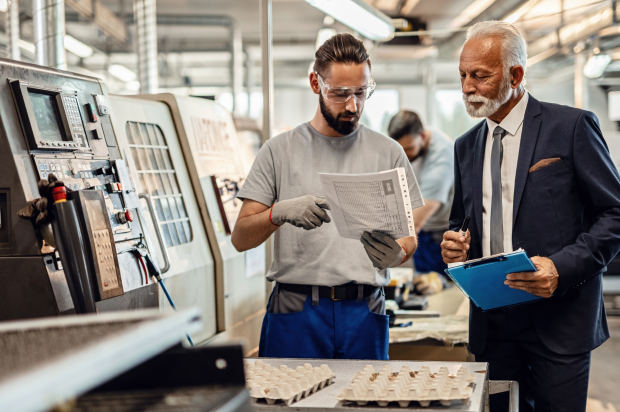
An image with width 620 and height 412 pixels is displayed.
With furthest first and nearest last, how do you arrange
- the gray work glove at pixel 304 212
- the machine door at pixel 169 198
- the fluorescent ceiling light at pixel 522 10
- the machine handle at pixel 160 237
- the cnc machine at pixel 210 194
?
the fluorescent ceiling light at pixel 522 10
the cnc machine at pixel 210 194
the machine door at pixel 169 198
the machine handle at pixel 160 237
the gray work glove at pixel 304 212

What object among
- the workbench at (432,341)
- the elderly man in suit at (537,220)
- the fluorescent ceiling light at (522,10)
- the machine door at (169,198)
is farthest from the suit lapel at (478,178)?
the fluorescent ceiling light at (522,10)

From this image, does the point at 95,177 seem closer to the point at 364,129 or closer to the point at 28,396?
the point at 364,129

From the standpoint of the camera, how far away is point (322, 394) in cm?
129

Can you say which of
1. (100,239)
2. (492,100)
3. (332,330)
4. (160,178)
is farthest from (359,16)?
(100,239)

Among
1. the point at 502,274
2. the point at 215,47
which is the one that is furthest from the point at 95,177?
the point at 215,47

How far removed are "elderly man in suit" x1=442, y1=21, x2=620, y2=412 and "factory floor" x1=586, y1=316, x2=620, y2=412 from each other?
2246mm

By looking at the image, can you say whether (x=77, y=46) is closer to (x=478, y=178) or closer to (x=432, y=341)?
(x=432, y=341)

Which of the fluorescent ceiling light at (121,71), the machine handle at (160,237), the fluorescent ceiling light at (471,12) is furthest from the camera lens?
the fluorescent ceiling light at (121,71)

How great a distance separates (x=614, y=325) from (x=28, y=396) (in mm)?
5997

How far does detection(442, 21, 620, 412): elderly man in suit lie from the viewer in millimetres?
1590

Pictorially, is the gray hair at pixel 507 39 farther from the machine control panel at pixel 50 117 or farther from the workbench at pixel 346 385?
the machine control panel at pixel 50 117

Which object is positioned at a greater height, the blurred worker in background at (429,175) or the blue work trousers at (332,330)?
the blurred worker in background at (429,175)

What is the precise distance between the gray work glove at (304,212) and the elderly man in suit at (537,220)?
43 centimetres

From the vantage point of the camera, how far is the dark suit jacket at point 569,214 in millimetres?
1582
